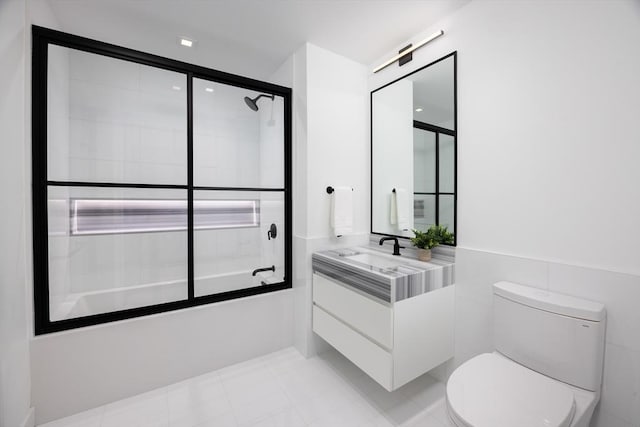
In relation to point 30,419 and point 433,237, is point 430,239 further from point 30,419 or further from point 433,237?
point 30,419

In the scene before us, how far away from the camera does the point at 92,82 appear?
2.26 meters

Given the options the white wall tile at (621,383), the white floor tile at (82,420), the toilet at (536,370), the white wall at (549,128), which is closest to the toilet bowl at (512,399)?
the toilet at (536,370)

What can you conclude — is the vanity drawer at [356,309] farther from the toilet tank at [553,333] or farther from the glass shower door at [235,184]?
the glass shower door at [235,184]

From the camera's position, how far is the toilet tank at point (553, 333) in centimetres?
109

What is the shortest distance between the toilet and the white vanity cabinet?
33cm

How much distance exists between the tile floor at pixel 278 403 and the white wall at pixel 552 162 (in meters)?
0.44

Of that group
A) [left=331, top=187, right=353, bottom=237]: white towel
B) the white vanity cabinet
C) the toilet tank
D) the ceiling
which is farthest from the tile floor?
the ceiling

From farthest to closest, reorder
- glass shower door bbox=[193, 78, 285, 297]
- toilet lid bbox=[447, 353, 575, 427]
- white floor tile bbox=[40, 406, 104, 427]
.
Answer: glass shower door bbox=[193, 78, 285, 297]
white floor tile bbox=[40, 406, 104, 427]
toilet lid bbox=[447, 353, 575, 427]

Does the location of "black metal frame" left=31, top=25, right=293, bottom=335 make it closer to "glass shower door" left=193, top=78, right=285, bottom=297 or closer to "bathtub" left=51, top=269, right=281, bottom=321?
"bathtub" left=51, top=269, right=281, bottom=321

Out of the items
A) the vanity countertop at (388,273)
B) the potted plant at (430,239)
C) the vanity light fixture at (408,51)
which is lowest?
the vanity countertop at (388,273)

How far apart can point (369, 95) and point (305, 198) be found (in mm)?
1153

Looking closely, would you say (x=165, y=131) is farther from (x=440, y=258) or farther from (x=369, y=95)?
(x=440, y=258)

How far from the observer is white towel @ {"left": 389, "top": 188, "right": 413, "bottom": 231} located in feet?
6.84

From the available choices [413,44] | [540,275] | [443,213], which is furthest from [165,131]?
[540,275]
